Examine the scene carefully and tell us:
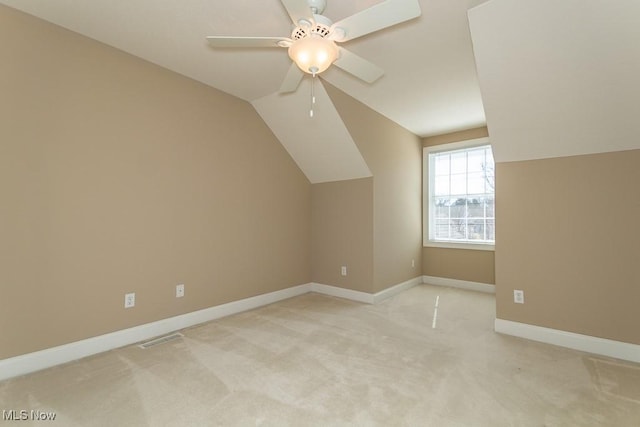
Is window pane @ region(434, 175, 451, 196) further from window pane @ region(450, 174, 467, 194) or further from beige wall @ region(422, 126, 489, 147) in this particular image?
beige wall @ region(422, 126, 489, 147)

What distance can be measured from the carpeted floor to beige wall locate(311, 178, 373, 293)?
112 centimetres

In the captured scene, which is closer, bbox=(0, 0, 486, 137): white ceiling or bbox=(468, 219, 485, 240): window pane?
bbox=(0, 0, 486, 137): white ceiling

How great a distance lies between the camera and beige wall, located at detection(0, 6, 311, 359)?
2.09m

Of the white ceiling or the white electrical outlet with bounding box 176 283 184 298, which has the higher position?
the white ceiling

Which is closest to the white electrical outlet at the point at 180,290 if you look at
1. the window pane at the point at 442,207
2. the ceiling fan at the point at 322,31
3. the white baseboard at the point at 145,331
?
the white baseboard at the point at 145,331

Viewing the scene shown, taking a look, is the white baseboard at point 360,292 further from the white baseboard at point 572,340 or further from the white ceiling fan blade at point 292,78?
the white ceiling fan blade at point 292,78

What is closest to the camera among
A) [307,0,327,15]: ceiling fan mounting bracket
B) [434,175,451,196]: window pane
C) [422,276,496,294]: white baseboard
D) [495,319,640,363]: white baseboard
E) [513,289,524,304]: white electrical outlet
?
[307,0,327,15]: ceiling fan mounting bracket

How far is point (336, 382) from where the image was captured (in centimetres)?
200

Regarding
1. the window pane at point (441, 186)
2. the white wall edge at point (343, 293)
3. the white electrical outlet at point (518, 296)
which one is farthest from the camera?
the window pane at point (441, 186)

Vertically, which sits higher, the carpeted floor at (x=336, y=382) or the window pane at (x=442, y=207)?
the window pane at (x=442, y=207)

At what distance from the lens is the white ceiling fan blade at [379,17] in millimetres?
1405

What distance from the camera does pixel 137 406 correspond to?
1.73 m

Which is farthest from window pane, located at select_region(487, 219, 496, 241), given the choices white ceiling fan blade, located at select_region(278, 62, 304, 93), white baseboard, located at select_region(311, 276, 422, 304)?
white ceiling fan blade, located at select_region(278, 62, 304, 93)

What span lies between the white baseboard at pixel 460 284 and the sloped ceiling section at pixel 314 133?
2.32m
